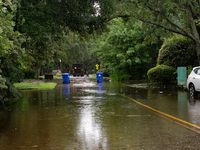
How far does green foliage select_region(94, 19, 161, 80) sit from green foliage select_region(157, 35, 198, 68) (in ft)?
30.1

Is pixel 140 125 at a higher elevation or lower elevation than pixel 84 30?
lower

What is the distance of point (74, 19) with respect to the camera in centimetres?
2056

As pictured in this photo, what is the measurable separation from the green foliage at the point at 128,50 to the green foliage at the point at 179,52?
30.1 feet

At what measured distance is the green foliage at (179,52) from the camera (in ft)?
92.7

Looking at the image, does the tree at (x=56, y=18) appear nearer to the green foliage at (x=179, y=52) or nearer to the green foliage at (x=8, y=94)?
the green foliage at (x=8, y=94)

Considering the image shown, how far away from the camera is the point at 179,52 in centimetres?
2861

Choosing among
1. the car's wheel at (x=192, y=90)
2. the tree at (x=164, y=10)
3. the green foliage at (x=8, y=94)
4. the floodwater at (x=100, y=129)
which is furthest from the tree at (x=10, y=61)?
the tree at (x=164, y=10)

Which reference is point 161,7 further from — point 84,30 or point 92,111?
point 92,111

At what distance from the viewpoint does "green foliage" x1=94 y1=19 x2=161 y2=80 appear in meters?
39.7

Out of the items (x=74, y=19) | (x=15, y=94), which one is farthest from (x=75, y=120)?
(x=74, y=19)

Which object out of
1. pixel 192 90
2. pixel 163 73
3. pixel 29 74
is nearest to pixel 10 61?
pixel 192 90

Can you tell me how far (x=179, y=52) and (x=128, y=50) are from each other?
11.6 meters

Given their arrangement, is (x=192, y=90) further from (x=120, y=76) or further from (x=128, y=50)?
(x=120, y=76)

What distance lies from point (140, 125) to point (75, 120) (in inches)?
87.6
